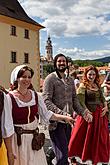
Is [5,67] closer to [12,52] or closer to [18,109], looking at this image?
[12,52]

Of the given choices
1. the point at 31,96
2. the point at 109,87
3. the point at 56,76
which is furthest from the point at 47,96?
the point at 109,87

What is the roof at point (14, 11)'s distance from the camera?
3459 centimetres

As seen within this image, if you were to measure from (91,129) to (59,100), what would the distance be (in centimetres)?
117

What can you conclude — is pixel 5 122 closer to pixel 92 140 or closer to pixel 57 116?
pixel 57 116

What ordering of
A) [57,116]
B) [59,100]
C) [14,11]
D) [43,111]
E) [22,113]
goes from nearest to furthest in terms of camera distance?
[22,113] → [43,111] → [57,116] → [59,100] → [14,11]

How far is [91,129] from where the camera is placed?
598 centimetres

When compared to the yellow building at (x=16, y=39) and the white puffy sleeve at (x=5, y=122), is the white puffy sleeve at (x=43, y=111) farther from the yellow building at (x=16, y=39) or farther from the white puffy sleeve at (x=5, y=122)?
the yellow building at (x=16, y=39)

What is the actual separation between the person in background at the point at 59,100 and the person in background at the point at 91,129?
790 millimetres

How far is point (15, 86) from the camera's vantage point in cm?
396

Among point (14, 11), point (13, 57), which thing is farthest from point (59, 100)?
point (14, 11)

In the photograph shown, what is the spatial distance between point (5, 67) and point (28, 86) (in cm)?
2894

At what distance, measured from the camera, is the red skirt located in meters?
5.90

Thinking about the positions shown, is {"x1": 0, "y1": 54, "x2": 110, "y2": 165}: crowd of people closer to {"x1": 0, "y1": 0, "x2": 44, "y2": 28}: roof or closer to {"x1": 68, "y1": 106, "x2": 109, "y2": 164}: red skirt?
{"x1": 68, "y1": 106, "x2": 109, "y2": 164}: red skirt

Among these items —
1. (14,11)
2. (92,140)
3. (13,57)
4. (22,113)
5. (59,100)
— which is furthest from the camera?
(14,11)
